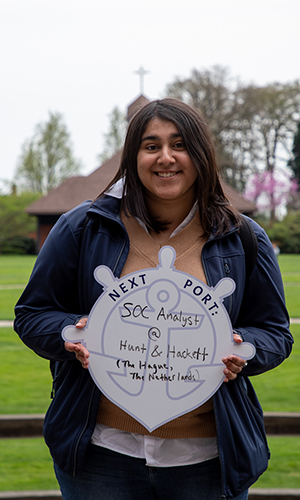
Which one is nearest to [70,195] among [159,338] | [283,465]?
[283,465]

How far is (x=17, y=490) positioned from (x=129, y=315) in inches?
82.3

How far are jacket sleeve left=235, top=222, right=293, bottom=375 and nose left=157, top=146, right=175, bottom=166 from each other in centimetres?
38

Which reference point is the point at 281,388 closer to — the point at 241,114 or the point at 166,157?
the point at 166,157

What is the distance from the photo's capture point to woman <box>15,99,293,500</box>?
5.07ft

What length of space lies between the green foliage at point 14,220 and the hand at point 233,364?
4247 cm

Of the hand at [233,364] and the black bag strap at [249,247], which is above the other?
the black bag strap at [249,247]

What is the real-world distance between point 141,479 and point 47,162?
5015 centimetres

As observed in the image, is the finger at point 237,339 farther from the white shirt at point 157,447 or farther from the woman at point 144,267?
the white shirt at point 157,447

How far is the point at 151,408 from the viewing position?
1542mm

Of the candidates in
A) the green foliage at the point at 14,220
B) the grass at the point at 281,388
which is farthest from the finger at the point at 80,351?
the green foliage at the point at 14,220

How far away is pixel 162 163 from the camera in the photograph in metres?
1.61

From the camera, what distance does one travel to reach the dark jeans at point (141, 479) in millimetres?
1541

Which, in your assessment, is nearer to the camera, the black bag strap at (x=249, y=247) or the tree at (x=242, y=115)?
the black bag strap at (x=249, y=247)

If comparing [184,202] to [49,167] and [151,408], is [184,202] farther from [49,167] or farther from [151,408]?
[49,167]
